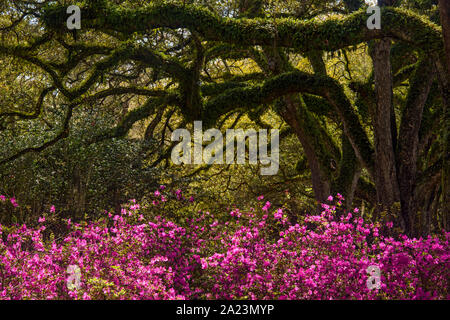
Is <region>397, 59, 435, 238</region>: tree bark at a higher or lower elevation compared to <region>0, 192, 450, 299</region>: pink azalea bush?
higher

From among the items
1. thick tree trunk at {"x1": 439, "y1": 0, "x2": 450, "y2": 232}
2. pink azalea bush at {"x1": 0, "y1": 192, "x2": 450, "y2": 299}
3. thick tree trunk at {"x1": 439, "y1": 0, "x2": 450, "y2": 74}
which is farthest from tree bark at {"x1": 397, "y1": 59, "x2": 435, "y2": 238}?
pink azalea bush at {"x1": 0, "y1": 192, "x2": 450, "y2": 299}

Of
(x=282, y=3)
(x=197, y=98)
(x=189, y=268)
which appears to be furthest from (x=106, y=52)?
(x=189, y=268)

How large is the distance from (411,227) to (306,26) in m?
4.11

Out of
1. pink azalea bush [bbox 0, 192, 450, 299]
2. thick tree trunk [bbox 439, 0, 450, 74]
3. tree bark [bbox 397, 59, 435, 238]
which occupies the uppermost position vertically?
thick tree trunk [bbox 439, 0, 450, 74]

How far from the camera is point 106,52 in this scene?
33.8ft

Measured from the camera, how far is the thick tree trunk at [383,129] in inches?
347

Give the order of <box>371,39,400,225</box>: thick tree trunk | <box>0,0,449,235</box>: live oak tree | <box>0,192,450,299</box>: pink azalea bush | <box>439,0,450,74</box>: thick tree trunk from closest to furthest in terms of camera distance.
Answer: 1. <box>0,192,450,299</box>: pink azalea bush
2. <box>439,0,450,74</box>: thick tree trunk
3. <box>0,0,449,235</box>: live oak tree
4. <box>371,39,400,225</box>: thick tree trunk

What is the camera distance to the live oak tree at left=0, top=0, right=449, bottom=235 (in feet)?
25.4

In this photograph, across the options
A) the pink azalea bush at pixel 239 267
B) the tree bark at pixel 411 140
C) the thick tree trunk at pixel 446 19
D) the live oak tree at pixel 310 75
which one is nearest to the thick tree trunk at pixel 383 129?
the live oak tree at pixel 310 75

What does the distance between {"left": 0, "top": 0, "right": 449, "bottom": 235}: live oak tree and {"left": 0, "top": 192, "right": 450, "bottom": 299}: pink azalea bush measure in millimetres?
2479

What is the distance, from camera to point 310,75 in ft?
30.2

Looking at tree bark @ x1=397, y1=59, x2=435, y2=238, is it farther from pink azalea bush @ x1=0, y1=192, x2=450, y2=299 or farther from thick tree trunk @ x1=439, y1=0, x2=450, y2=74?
pink azalea bush @ x1=0, y1=192, x2=450, y2=299

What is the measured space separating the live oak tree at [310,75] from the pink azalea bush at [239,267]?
248cm
